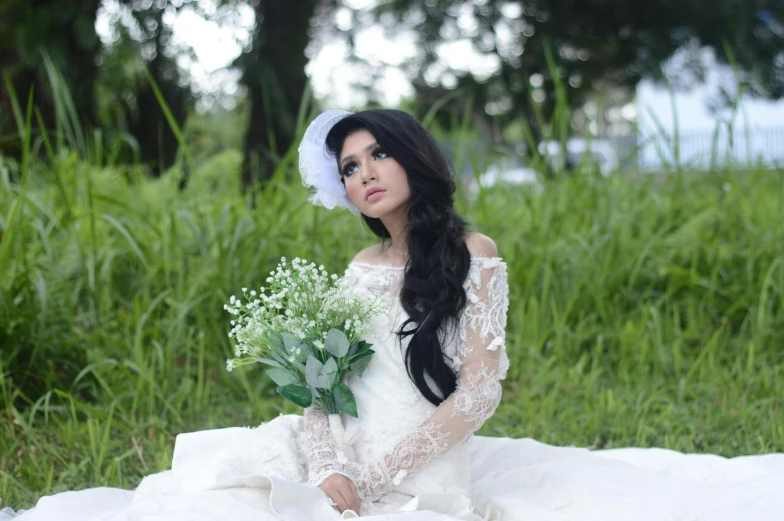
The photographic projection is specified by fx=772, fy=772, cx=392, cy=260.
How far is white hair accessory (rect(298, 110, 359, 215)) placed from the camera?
2.25 m

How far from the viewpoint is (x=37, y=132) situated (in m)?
5.52

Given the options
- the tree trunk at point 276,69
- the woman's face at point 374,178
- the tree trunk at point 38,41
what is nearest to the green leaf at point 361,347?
the woman's face at point 374,178

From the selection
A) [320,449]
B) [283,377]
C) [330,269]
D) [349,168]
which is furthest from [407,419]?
[330,269]

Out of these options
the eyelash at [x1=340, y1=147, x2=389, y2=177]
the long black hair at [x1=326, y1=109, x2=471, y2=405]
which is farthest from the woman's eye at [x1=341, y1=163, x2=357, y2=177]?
the long black hair at [x1=326, y1=109, x2=471, y2=405]

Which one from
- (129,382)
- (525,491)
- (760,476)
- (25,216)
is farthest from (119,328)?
(760,476)

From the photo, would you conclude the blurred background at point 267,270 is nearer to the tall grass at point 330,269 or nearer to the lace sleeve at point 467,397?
the tall grass at point 330,269

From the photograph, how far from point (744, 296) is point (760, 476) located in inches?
62.7

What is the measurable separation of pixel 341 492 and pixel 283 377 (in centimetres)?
34

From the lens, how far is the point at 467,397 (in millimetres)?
2021

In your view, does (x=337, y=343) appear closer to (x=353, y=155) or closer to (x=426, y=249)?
(x=426, y=249)

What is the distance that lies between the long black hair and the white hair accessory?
0.24 ft

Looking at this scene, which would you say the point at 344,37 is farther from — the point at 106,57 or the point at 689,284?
the point at 689,284

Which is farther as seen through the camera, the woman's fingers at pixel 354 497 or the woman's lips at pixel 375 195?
the woman's lips at pixel 375 195

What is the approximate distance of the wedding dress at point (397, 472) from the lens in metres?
1.90
